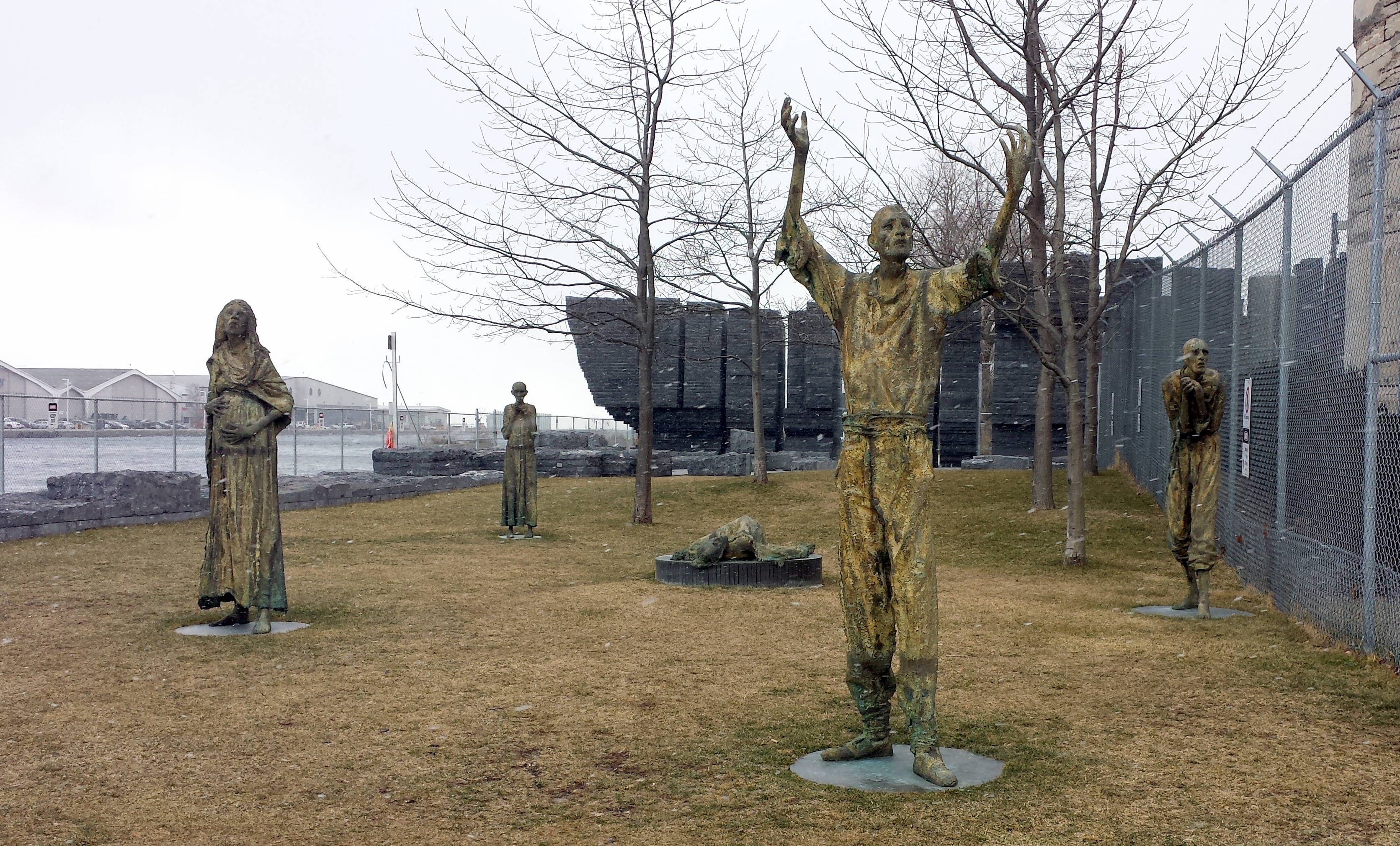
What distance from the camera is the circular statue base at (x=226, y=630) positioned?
816cm

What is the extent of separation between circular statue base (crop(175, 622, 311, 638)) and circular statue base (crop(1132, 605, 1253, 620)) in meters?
6.29

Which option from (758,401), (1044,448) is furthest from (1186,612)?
(758,401)

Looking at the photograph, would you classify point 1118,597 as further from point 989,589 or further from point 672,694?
point 672,694

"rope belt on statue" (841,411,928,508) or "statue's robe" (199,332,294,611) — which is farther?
"statue's robe" (199,332,294,611)

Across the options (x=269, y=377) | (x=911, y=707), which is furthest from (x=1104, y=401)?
(x=911, y=707)

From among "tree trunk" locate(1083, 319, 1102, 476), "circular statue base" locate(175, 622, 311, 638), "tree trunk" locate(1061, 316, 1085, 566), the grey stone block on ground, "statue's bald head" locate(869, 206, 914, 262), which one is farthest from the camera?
the grey stone block on ground

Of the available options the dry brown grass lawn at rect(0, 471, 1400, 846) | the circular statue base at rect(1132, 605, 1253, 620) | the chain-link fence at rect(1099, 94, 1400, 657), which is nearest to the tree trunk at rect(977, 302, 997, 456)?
the chain-link fence at rect(1099, 94, 1400, 657)

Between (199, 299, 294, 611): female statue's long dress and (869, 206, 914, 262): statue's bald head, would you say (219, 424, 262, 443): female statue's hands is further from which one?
(869, 206, 914, 262): statue's bald head

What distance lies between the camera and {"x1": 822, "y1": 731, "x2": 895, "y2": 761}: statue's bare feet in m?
5.05

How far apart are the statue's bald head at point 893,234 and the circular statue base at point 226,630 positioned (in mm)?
5288

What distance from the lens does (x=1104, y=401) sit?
2491 cm

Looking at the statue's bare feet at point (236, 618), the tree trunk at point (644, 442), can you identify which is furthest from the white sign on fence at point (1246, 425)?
the tree trunk at point (644, 442)

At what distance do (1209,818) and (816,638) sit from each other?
13.7ft

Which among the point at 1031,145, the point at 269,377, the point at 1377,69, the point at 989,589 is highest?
the point at 1377,69
